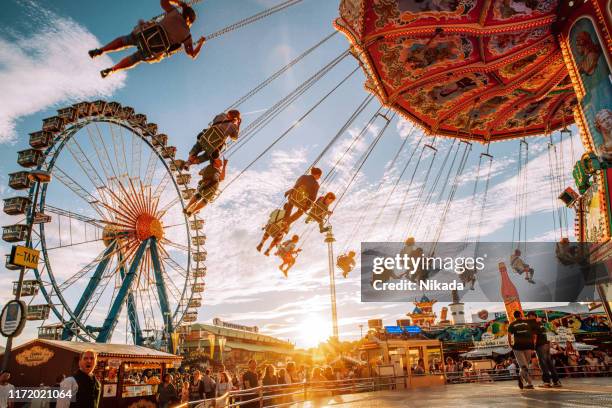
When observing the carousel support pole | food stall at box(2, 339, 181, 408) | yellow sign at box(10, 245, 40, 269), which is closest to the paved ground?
the carousel support pole

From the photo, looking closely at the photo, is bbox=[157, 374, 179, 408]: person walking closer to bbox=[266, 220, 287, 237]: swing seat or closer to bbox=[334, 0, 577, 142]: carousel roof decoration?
bbox=[266, 220, 287, 237]: swing seat

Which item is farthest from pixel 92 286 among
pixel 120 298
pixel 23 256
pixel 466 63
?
pixel 466 63

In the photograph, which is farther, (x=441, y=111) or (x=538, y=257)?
(x=538, y=257)

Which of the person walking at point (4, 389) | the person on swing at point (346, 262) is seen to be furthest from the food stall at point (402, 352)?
the person walking at point (4, 389)

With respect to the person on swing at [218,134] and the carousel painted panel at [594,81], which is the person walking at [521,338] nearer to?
the carousel painted panel at [594,81]

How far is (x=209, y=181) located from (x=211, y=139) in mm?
1115

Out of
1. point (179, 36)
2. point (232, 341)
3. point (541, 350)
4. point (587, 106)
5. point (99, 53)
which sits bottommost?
point (232, 341)

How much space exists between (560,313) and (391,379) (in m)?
18.9

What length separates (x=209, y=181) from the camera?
10102mm

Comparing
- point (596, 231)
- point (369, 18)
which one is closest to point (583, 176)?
point (596, 231)

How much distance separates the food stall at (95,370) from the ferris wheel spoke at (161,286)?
9302 millimetres

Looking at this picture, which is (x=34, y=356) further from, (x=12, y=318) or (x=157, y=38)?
(x=157, y=38)

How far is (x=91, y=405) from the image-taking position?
13.3 feet

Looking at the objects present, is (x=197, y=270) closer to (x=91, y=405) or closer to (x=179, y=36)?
(x=179, y=36)
